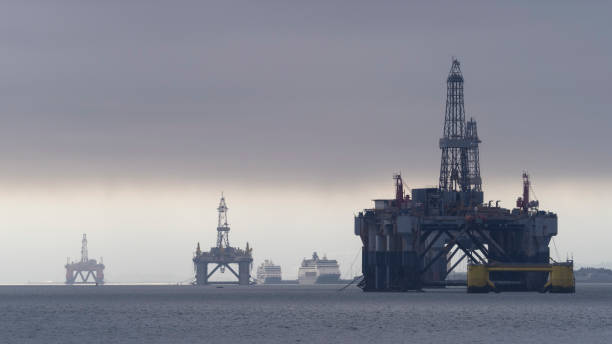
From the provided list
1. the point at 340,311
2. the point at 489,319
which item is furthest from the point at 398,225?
the point at 489,319

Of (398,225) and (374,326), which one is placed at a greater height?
(398,225)

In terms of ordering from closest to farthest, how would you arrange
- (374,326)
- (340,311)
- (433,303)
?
1. (374,326)
2. (340,311)
3. (433,303)

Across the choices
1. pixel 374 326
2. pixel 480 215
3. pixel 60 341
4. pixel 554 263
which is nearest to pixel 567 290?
pixel 554 263

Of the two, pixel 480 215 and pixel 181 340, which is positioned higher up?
pixel 480 215

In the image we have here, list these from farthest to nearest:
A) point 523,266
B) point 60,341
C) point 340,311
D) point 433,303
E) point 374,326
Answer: point 523,266
point 433,303
point 340,311
point 374,326
point 60,341

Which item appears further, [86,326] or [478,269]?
[478,269]

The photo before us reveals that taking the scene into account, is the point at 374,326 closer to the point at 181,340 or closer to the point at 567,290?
the point at 181,340

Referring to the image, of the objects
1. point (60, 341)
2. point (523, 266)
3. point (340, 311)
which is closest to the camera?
point (60, 341)

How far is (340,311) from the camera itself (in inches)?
6348

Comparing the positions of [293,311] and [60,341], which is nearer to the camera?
[60,341]

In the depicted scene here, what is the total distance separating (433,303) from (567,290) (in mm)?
24573

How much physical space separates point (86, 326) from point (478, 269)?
7690 centimetres

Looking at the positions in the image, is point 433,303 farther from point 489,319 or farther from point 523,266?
point 489,319

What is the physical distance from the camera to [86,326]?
133 meters
